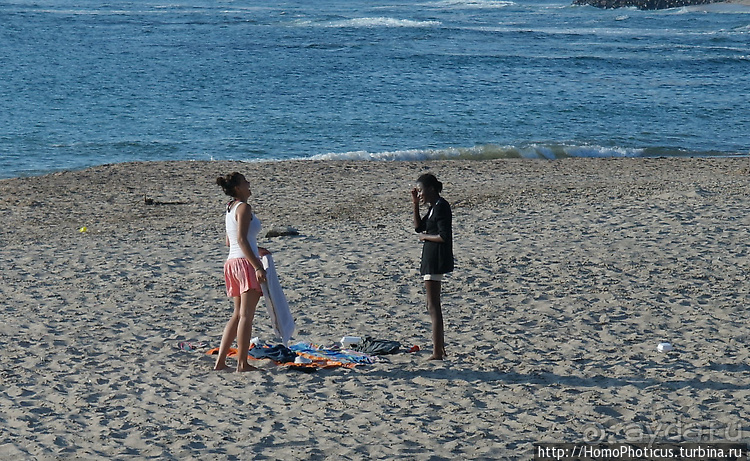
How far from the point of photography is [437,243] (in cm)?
620

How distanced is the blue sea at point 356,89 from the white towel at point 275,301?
13.0 meters

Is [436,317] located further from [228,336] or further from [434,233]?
[228,336]

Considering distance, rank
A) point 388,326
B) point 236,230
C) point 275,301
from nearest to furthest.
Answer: point 236,230 → point 275,301 → point 388,326

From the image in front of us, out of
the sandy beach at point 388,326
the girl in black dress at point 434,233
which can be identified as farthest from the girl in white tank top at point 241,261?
the girl in black dress at point 434,233

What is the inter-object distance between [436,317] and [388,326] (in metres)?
1.18

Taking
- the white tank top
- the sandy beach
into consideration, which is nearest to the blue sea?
the sandy beach

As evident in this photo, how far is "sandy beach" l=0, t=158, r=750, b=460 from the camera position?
5320 millimetres

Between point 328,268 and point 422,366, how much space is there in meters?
3.12

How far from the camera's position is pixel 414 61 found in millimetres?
37250

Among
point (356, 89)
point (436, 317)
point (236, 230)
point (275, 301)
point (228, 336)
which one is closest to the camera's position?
point (236, 230)

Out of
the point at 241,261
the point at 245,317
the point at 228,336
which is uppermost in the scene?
the point at 241,261

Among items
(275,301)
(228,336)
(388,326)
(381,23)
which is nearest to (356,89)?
(388,326)

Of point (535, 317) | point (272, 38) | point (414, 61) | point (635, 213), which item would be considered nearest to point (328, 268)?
point (535, 317)

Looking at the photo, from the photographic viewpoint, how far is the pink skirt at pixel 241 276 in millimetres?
6039
